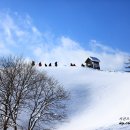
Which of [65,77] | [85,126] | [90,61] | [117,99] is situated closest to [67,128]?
[85,126]

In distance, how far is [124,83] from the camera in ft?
254

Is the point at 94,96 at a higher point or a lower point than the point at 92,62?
lower

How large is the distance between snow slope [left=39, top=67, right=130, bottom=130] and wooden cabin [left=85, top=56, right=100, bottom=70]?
11.2 meters

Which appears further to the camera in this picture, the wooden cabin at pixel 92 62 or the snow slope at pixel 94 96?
the wooden cabin at pixel 92 62

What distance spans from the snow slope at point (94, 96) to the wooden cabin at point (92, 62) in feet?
36.7

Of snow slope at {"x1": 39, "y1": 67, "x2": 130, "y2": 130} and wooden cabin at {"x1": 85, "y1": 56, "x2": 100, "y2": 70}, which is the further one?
wooden cabin at {"x1": 85, "y1": 56, "x2": 100, "y2": 70}

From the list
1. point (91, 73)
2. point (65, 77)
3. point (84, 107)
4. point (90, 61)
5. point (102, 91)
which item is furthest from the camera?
point (90, 61)

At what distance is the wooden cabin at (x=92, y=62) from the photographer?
10150 centimetres

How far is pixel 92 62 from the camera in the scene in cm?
10162

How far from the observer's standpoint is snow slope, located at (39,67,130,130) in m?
58.4

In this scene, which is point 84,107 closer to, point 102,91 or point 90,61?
point 102,91

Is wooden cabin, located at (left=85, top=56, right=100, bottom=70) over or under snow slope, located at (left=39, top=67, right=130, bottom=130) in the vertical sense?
over

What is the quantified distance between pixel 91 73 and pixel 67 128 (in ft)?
109

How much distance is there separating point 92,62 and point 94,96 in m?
31.7
